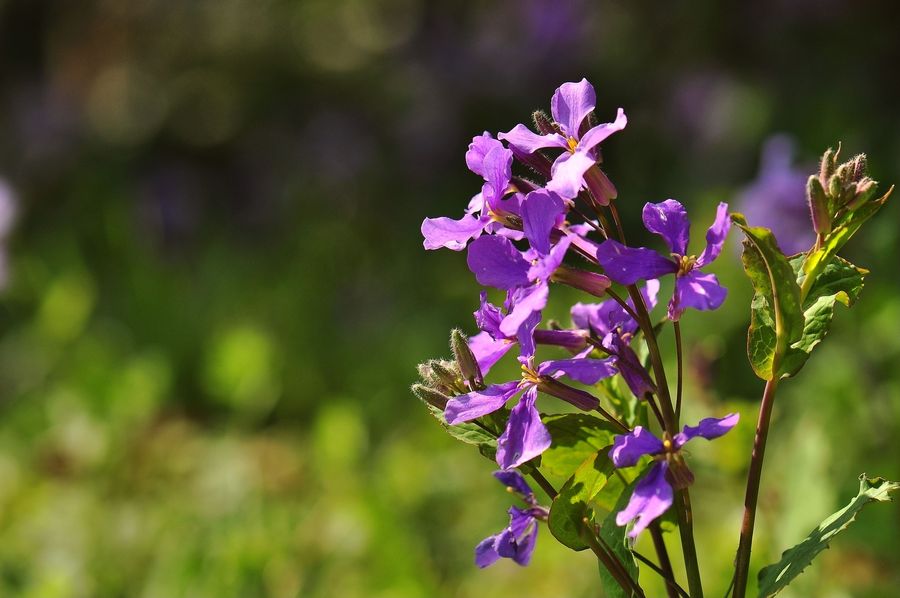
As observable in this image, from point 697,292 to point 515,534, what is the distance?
310 mm

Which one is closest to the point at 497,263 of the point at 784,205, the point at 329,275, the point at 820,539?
the point at 820,539

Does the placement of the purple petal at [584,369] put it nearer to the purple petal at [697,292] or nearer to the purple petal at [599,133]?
the purple petal at [697,292]

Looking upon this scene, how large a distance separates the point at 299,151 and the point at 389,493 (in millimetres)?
3168

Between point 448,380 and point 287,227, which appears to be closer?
point 448,380

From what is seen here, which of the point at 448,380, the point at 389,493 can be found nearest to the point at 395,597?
the point at 389,493

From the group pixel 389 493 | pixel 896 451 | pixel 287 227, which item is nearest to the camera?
pixel 896 451

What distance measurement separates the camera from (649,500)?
2.77 feet

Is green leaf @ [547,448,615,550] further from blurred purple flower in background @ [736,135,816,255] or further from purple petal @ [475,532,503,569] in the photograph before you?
blurred purple flower in background @ [736,135,816,255]

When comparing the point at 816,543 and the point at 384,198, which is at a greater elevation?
the point at 816,543

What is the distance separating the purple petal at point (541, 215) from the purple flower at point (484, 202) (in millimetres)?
42

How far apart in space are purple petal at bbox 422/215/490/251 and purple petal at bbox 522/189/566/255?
0.22 ft

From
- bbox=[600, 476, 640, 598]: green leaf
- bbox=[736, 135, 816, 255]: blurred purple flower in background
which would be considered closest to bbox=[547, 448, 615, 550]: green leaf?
bbox=[600, 476, 640, 598]: green leaf

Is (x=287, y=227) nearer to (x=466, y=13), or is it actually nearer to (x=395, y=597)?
(x=466, y=13)

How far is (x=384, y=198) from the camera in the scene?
4.79 meters
